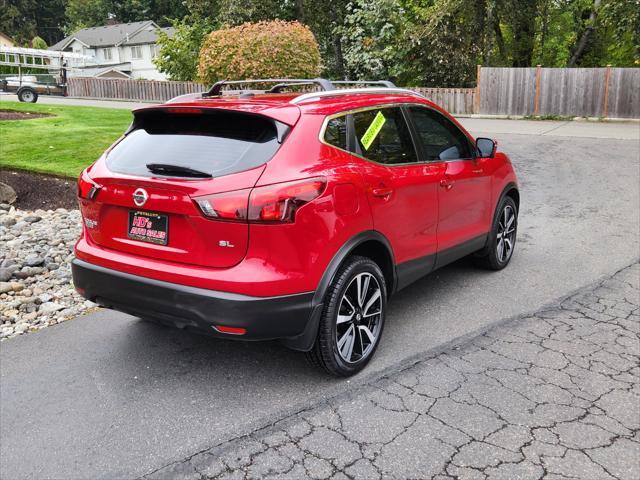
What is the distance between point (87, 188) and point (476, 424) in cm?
275

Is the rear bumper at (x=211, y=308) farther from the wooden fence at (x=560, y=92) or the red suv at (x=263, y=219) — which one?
the wooden fence at (x=560, y=92)

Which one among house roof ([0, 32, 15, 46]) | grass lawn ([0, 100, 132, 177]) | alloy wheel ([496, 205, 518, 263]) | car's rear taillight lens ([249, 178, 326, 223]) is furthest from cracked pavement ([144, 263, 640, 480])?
house roof ([0, 32, 15, 46])

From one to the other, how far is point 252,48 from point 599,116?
46.6ft

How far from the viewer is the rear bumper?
3.35 meters

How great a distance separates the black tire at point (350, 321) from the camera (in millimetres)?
3686

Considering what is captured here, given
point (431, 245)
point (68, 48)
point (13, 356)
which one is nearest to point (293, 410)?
point (431, 245)

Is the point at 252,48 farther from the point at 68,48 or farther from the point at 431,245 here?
the point at 68,48

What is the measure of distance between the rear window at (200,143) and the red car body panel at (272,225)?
2.3 inches

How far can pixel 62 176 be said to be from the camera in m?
9.93

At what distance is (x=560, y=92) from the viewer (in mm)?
24094

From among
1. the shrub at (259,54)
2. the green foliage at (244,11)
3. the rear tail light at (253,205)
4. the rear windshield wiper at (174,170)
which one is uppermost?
the green foliage at (244,11)

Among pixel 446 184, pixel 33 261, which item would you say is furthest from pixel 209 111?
pixel 33 261

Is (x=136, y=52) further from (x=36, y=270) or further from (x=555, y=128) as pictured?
(x=36, y=270)

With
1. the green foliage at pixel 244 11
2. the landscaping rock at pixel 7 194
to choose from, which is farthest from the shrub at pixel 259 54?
the green foliage at pixel 244 11
